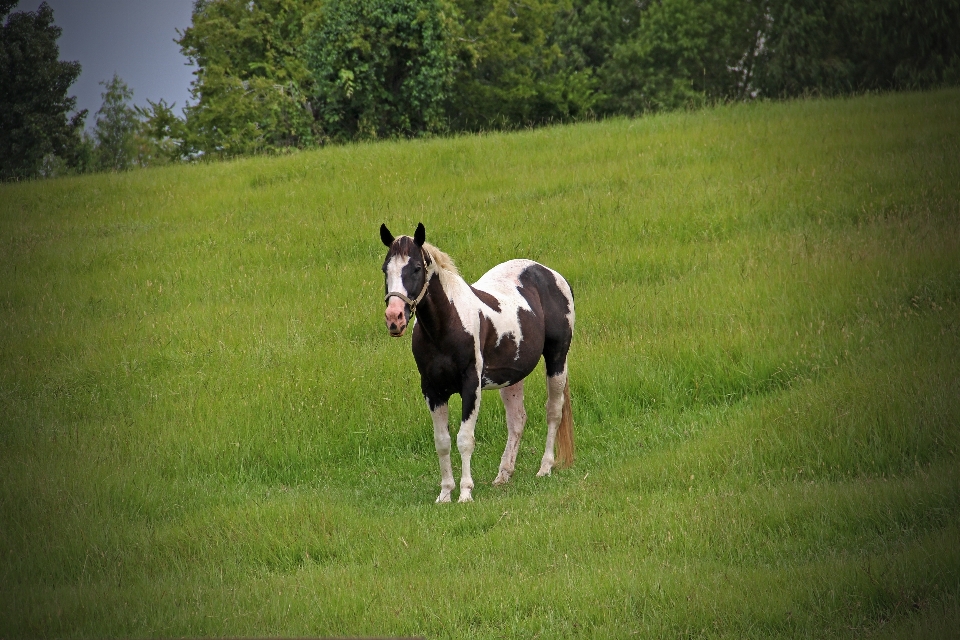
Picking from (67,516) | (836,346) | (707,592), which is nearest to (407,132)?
(836,346)

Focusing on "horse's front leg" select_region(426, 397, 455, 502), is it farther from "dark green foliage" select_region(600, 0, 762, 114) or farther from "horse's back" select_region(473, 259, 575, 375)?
"dark green foliage" select_region(600, 0, 762, 114)

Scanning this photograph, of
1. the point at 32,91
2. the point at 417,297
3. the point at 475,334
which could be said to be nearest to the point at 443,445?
the point at 475,334

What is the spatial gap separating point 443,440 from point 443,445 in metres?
0.06

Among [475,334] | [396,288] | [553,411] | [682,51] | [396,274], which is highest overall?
[682,51]

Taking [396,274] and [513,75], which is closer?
[396,274]

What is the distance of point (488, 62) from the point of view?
145 feet

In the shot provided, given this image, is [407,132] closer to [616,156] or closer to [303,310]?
[616,156]

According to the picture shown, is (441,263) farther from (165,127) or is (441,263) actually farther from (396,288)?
(165,127)

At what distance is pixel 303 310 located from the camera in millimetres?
15680

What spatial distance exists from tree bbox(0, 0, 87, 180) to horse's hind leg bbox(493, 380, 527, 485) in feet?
44.8

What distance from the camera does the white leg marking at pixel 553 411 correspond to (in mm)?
10820

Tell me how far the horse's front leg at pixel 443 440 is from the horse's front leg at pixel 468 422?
143mm

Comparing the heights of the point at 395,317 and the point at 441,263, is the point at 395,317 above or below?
below

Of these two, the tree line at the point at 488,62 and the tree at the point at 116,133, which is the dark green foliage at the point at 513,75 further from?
the tree at the point at 116,133
